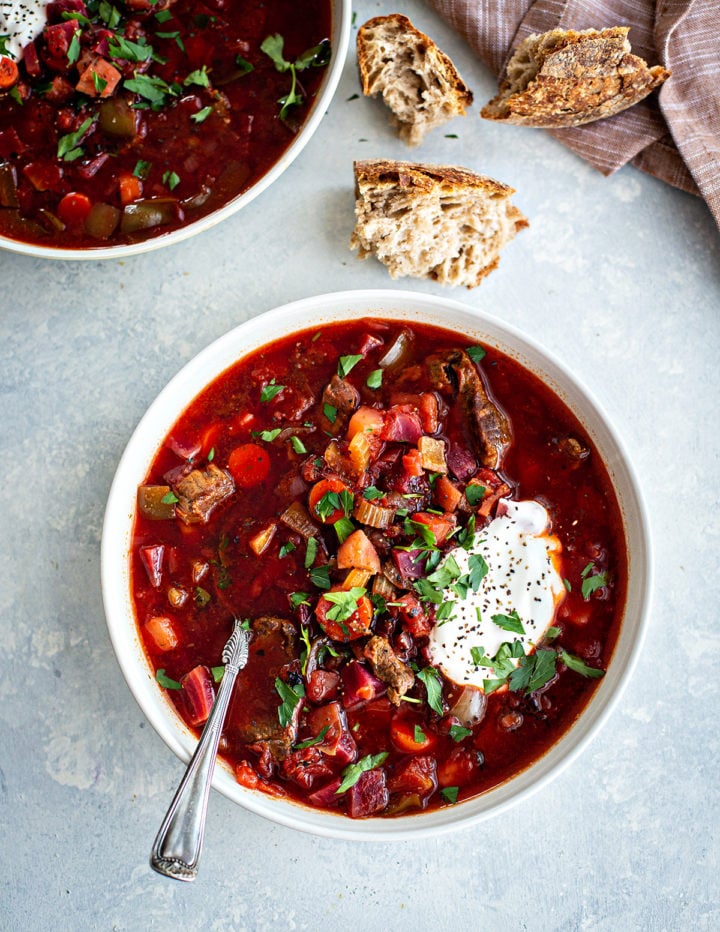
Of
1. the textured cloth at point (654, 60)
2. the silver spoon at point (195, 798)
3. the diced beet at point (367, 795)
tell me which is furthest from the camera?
the textured cloth at point (654, 60)

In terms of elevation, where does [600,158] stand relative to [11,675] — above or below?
above

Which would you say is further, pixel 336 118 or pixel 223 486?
pixel 336 118

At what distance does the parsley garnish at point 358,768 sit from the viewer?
3225 millimetres

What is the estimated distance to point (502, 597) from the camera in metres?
3.31

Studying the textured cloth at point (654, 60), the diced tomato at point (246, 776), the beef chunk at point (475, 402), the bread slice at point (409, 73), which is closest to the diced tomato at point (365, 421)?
the beef chunk at point (475, 402)

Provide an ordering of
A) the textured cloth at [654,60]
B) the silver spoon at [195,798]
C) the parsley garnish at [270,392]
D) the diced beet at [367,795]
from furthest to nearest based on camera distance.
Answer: the textured cloth at [654,60]
the parsley garnish at [270,392]
the diced beet at [367,795]
the silver spoon at [195,798]

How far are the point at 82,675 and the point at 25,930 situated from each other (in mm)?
1129

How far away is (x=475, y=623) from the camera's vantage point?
3295 millimetres

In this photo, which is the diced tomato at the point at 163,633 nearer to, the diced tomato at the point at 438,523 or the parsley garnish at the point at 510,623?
the diced tomato at the point at 438,523

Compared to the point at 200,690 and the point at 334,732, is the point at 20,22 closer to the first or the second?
the point at 200,690

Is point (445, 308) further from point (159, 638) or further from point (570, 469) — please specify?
point (159, 638)

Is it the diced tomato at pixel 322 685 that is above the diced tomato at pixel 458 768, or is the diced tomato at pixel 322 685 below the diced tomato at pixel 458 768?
above

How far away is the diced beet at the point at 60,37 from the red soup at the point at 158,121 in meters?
0.07

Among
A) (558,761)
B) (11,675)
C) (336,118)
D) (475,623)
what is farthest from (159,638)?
(336,118)
